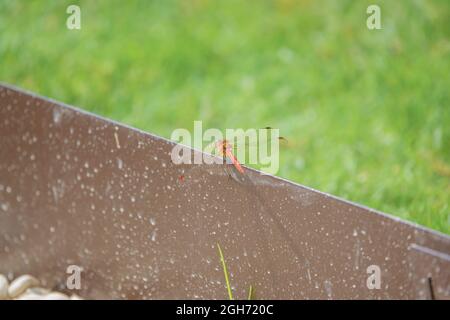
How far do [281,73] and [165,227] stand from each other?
6.24ft

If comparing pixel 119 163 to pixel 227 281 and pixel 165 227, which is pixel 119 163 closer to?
→ pixel 165 227

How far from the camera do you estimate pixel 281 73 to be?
3678 millimetres

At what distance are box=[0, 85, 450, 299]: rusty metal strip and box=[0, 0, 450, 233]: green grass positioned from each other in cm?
101

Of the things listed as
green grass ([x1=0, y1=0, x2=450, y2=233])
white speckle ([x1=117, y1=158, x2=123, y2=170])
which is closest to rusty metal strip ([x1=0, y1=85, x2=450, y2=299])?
white speckle ([x1=117, y1=158, x2=123, y2=170])

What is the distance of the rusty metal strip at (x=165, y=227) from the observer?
5.26 ft

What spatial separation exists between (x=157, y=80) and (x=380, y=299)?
234cm

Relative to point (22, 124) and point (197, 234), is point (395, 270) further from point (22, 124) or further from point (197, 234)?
point (22, 124)

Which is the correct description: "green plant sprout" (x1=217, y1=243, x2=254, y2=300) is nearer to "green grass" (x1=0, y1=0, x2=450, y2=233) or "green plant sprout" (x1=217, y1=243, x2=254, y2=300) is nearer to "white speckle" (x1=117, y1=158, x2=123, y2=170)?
"white speckle" (x1=117, y1=158, x2=123, y2=170)

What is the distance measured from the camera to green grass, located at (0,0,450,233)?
3051 mm

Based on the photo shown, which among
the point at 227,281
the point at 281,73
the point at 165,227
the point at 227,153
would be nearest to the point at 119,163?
the point at 165,227

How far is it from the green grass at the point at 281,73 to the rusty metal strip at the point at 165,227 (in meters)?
1.01

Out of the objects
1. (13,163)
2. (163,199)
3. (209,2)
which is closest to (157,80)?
(209,2)

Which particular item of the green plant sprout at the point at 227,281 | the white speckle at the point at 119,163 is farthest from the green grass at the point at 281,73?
the white speckle at the point at 119,163

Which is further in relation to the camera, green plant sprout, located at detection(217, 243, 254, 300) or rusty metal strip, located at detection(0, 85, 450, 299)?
green plant sprout, located at detection(217, 243, 254, 300)
